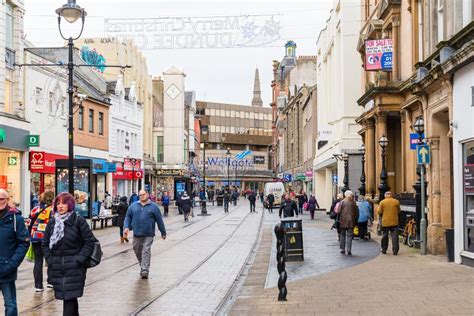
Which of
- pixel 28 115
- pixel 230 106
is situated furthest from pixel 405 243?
pixel 230 106

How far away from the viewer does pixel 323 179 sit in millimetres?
63094

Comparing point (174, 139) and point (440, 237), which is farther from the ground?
point (174, 139)

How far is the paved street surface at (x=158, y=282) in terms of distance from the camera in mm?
11406

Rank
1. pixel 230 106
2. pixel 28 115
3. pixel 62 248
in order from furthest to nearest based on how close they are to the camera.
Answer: pixel 230 106 < pixel 28 115 < pixel 62 248

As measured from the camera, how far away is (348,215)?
64.8ft

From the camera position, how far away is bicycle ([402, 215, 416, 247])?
21.7 m

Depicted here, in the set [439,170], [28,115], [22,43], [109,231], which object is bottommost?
[109,231]

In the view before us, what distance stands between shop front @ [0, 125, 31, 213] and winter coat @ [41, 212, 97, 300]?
25.3 m

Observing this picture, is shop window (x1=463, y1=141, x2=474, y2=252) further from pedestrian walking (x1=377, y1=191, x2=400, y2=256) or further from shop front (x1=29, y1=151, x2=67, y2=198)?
shop front (x1=29, y1=151, x2=67, y2=198)

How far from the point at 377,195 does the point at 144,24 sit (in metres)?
12.9

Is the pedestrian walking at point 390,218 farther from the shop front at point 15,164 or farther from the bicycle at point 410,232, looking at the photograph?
the shop front at point 15,164

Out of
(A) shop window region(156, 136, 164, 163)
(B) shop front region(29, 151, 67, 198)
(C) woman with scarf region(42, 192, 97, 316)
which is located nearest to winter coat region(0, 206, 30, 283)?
(C) woman with scarf region(42, 192, 97, 316)

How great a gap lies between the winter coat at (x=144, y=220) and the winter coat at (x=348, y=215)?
6540 mm

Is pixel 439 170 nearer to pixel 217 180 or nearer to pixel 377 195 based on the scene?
pixel 377 195
